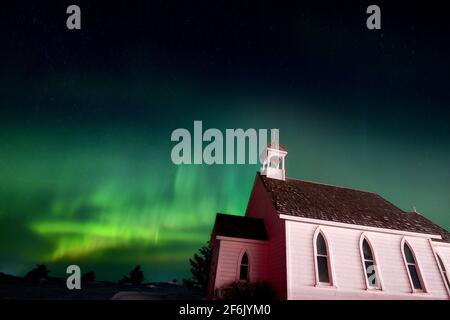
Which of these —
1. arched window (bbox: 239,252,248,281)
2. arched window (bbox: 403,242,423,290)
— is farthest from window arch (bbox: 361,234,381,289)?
arched window (bbox: 239,252,248,281)

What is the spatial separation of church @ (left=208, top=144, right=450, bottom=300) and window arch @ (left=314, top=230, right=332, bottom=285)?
5 centimetres

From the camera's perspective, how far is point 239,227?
16.2 m

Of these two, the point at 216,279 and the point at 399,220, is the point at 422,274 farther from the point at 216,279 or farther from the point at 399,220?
the point at 216,279

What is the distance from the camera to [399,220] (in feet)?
57.3

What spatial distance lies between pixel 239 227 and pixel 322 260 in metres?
5.28

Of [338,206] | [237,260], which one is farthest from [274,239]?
[338,206]

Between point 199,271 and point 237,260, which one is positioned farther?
point 199,271

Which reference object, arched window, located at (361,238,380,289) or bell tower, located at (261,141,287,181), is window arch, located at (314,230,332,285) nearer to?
arched window, located at (361,238,380,289)

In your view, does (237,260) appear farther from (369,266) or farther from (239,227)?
(369,266)

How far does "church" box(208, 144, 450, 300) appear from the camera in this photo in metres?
13.5

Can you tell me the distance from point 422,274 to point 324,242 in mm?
6673

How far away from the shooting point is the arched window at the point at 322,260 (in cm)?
1363

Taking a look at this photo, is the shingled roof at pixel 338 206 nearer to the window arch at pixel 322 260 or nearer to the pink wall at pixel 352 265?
the pink wall at pixel 352 265
